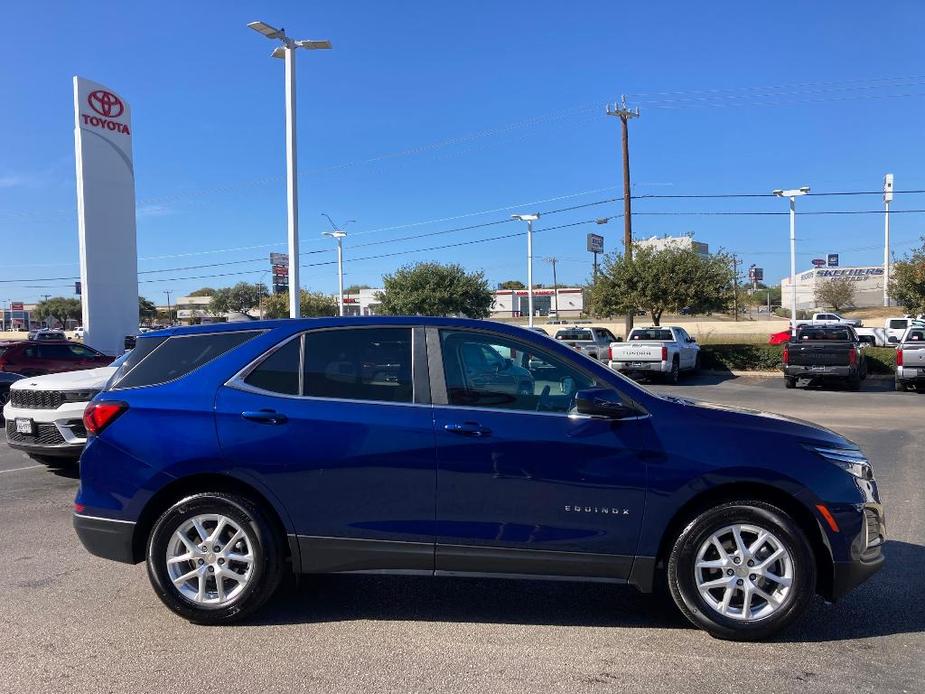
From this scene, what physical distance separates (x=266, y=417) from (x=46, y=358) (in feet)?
52.0

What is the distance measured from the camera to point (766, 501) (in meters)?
3.90

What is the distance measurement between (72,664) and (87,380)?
17.9ft

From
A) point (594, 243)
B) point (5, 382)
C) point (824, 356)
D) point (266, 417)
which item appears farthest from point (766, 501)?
point (594, 243)

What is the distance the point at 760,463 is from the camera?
3809mm

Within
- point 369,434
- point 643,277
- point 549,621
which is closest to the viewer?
point 369,434

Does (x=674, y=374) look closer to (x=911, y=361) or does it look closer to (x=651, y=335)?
(x=651, y=335)

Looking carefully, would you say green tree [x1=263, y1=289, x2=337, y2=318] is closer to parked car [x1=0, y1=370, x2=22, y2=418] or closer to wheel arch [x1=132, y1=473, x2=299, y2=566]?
parked car [x1=0, y1=370, x2=22, y2=418]

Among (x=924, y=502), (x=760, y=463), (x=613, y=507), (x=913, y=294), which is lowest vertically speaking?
(x=924, y=502)

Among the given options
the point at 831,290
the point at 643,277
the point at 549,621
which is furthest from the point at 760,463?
the point at 831,290

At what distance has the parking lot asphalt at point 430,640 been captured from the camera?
3486 millimetres

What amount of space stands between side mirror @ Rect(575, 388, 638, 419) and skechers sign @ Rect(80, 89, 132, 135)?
97.7ft

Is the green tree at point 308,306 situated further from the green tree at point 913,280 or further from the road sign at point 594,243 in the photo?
the green tree at point 913,280

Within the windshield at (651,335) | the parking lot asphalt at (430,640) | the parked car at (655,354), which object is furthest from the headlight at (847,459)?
the windshield at (651,335)

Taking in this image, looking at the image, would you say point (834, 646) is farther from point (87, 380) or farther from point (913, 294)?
point (913, 294)
